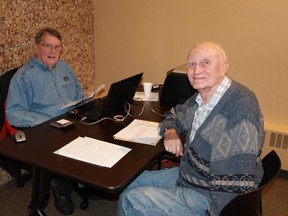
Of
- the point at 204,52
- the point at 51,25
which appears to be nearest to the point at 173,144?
the point at 204,52

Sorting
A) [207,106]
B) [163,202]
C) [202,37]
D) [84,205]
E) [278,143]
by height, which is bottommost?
[84,205]

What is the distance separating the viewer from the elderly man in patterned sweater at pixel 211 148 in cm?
119

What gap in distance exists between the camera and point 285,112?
2.68 m

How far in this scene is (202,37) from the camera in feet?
9.21

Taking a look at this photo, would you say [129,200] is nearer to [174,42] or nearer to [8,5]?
[8,5]

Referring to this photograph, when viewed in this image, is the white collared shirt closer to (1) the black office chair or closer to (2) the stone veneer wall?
(1) the black office chair

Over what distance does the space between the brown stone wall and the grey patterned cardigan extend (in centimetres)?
168

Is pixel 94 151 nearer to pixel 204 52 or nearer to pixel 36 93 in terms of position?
pixel 204 52

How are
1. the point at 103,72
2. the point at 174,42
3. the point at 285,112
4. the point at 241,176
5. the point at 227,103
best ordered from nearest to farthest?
1. the point at 241,176
2. the point at 227,103
3. the point at 285,112
4. the point at 174,42
5. the point at 103,72

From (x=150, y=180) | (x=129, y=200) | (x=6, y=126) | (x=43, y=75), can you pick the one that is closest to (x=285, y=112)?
(x=150, y=180)

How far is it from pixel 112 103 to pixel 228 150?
844mm

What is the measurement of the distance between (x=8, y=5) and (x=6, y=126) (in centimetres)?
90

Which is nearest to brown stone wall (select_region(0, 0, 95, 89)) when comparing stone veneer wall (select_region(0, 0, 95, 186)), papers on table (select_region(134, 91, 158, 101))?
stone veneer wall (select_region(0, 0, 95, 186))

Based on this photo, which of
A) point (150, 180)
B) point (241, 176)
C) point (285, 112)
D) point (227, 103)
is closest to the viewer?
point (241, 176)
